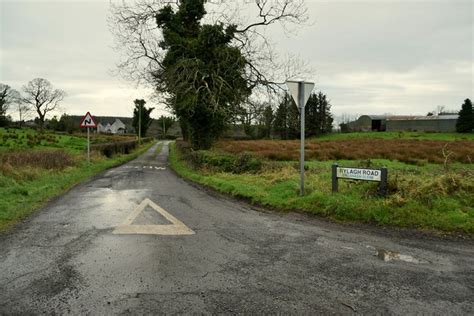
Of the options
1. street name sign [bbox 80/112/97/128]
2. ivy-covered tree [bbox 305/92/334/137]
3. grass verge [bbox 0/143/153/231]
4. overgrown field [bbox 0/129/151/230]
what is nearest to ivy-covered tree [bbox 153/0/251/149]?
street name sign [bbox 80/112/97/128]

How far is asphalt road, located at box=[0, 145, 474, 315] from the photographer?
3625 millimetres

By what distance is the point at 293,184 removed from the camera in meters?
10.3

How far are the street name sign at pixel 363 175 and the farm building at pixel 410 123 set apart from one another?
2961 inches

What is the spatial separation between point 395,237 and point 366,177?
228cm

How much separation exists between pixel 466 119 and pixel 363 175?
2627 inches

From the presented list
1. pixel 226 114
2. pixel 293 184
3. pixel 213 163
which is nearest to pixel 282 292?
pixel 293 184

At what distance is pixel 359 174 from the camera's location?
8320 mm

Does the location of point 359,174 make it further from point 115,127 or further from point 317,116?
point 115,127

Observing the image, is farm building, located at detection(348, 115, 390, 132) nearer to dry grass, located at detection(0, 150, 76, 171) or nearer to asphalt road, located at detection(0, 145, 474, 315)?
dry grass, located at detection(0, 150, 76, 171)

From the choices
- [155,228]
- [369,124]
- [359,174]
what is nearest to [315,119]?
[369,124]

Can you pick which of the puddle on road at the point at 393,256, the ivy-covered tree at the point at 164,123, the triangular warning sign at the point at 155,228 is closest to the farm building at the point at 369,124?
the ivy-covered tree at the point at 164,123

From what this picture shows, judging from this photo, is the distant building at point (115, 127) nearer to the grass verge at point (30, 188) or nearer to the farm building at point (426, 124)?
the farm building at point (426, 124)

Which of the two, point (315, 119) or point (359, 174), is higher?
point (315, 119)

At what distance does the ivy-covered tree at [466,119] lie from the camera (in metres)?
61.5
